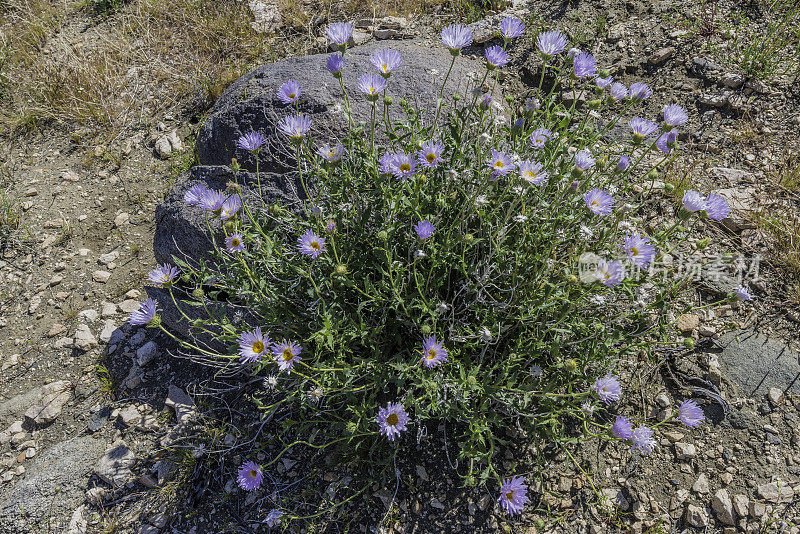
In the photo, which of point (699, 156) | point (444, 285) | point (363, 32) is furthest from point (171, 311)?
point (699, 156)

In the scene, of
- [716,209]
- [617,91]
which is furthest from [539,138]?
[716,209]

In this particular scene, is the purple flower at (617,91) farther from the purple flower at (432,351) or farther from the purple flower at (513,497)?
the purple flower at (513,497)

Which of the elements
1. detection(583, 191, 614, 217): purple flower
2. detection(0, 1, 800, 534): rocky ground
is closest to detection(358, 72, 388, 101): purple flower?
detection(583, 191, 614, 217): purple flower

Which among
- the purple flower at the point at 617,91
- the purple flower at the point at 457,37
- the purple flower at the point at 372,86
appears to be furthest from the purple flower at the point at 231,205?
the purple flower at the point at 617,91

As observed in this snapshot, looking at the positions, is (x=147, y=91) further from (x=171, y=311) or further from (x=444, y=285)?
Result: (x=444, y=285)

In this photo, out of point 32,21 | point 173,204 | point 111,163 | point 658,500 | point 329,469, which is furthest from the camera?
point 32,21

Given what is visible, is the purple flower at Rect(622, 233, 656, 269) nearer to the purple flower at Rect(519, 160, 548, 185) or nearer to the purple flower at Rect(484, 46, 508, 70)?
the purple flower at Rect(519, 160, 548, 185)

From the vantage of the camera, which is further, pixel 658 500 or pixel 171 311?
pixel 171 311
